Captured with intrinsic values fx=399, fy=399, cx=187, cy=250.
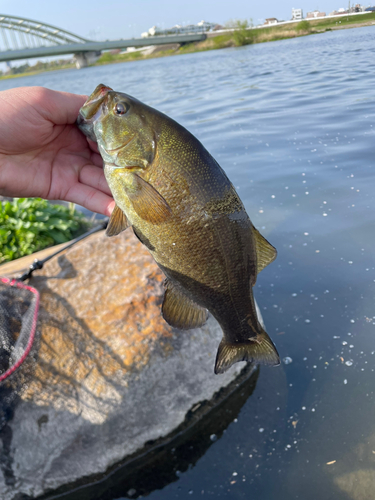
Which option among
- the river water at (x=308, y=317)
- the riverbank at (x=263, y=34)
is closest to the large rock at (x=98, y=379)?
the river water at (x=308, y=317)

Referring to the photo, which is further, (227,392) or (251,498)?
(227,392)

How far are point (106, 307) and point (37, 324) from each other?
68 cm

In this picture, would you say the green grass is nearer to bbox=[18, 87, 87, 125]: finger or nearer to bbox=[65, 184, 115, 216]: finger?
bbox=[65, 184, 115, 216]: finger

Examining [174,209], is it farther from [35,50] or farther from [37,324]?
[35,50]

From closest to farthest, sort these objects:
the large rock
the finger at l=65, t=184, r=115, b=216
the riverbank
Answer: the finger at l=65, t=184, r=115, b=216
the large rock
the riverbank

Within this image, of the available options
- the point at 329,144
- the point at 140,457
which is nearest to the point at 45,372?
the point at 140,457

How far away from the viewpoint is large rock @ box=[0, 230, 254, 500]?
11.8 ft

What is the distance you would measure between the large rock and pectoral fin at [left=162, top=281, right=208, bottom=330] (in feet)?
5.74

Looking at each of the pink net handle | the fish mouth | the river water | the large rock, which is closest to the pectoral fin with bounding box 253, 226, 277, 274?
the fish mouth

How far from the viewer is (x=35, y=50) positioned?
2076 inches

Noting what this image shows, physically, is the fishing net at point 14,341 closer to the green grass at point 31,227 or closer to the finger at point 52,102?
the finger at point 52,102

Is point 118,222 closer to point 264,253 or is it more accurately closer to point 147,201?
point 147,201

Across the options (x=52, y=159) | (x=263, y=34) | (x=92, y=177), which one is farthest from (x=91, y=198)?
(x=263, y=34)

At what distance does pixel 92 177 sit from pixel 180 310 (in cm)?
158
